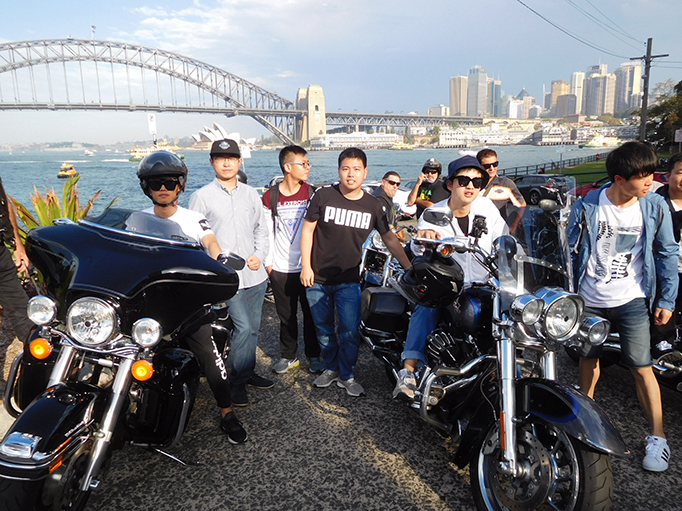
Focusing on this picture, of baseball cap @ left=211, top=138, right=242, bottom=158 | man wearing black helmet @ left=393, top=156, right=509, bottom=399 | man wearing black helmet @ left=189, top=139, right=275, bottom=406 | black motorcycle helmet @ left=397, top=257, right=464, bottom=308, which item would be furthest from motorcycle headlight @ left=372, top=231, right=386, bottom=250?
black motorcycle helmet @ left=397, top=257, right=464, bottom=308

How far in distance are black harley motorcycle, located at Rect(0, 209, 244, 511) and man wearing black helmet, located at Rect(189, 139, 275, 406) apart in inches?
37.7

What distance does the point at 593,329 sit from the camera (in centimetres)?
206

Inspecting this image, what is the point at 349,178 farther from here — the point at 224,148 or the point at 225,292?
the point at 225,292

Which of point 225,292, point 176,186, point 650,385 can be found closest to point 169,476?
point 225,292

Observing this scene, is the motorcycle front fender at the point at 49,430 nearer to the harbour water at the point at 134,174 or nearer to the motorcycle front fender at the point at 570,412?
the motorcycle front fender at the point at 570,412

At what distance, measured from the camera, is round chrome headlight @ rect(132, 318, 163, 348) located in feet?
5.82

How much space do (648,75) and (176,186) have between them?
3217 centimetres

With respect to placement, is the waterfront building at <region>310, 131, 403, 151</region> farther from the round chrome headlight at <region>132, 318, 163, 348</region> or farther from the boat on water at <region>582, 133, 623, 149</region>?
the round chrome headlight at <region>132, 318, 163, 348</region>

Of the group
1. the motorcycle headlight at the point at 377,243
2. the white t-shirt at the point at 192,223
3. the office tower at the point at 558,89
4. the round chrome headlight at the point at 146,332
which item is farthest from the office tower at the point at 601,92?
the round chrome headlight at the point at 146,332

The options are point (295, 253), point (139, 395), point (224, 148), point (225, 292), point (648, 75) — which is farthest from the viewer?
point (648, 75)

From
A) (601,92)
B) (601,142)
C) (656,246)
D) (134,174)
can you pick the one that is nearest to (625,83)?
(601,92)

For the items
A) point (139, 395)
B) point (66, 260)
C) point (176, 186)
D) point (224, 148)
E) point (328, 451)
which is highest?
point (224, 148)

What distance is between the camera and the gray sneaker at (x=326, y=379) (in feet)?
11.3

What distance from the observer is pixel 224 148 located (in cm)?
311
